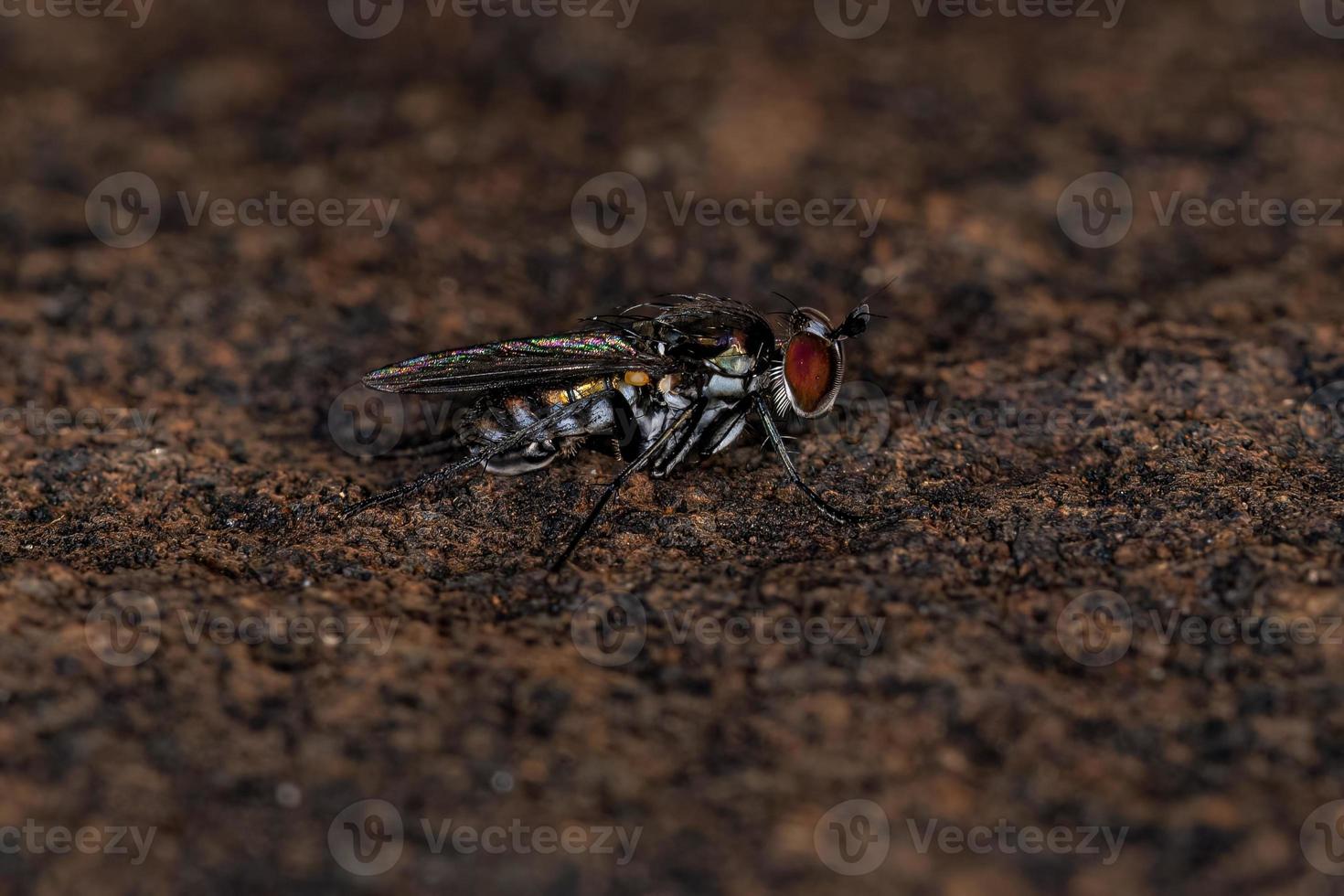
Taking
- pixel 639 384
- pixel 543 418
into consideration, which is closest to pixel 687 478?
pixel 639 384

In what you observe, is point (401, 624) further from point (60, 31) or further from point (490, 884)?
point (60, 31)

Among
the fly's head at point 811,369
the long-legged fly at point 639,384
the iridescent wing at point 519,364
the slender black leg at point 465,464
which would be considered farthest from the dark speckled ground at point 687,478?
the iridescent wing at point 519,364

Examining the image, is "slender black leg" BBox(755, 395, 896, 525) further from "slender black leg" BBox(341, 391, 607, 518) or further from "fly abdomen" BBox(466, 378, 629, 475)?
"slender black leg" BBox(341, 391, 607, 518)

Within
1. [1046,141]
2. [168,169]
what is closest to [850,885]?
[1046,141]

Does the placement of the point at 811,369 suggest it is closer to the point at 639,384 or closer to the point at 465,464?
the point at 639,384

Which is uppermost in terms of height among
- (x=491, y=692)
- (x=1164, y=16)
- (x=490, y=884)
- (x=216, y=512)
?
(x=1164, y=16)

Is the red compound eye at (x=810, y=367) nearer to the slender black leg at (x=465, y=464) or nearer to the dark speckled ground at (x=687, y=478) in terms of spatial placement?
the dark speckled ground at (x=687, y=478)
